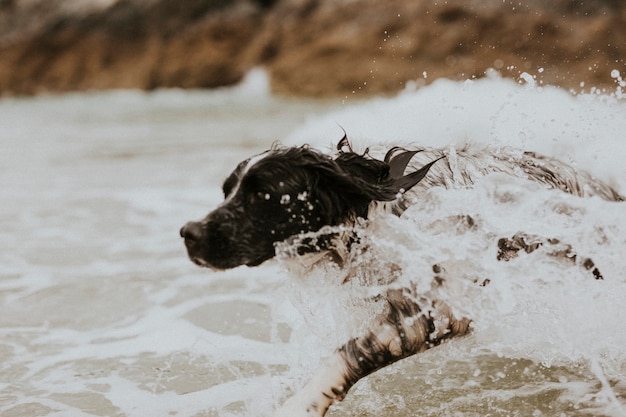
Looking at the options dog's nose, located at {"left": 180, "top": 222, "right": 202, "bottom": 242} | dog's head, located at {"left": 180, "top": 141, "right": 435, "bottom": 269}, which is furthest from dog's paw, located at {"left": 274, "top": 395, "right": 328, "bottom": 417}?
dog's nose, located at {"left": 180, "top": 222, "right": 202, "bottom": 242}

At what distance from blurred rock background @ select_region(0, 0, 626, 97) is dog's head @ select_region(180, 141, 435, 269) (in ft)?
48.5

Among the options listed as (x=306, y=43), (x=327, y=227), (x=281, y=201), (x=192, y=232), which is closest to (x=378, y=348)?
(x=327, y=227)

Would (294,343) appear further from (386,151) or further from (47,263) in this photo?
(47,263)

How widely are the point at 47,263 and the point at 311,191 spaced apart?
130 inches

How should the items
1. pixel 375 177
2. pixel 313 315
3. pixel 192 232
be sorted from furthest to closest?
pixel 313 315 < pixel 375 177 < pixel 192 232

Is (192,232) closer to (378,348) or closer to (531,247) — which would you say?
(378,348)

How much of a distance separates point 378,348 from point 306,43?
73.7 ft

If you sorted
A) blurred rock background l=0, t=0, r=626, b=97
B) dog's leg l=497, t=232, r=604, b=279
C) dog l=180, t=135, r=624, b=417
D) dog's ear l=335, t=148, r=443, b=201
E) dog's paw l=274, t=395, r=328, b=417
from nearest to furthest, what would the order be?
dog's paw l=274, t=395, r=328, b=417 → dog l=180, t=135, r=624, b=417 → dog's ear l=335, t=148, r=443, b=201 → dog's leg l=497, t=232, r=604, b=279 → blurred rock background l=0, t=0, r=626, b=97

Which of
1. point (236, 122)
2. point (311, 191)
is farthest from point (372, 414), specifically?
point (236, 122)

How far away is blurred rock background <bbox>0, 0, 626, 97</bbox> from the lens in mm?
21219

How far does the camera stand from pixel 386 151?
3.81 m

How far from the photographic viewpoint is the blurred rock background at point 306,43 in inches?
835

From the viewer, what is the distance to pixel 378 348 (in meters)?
3.24

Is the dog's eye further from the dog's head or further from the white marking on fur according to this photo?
the white marking on fur
